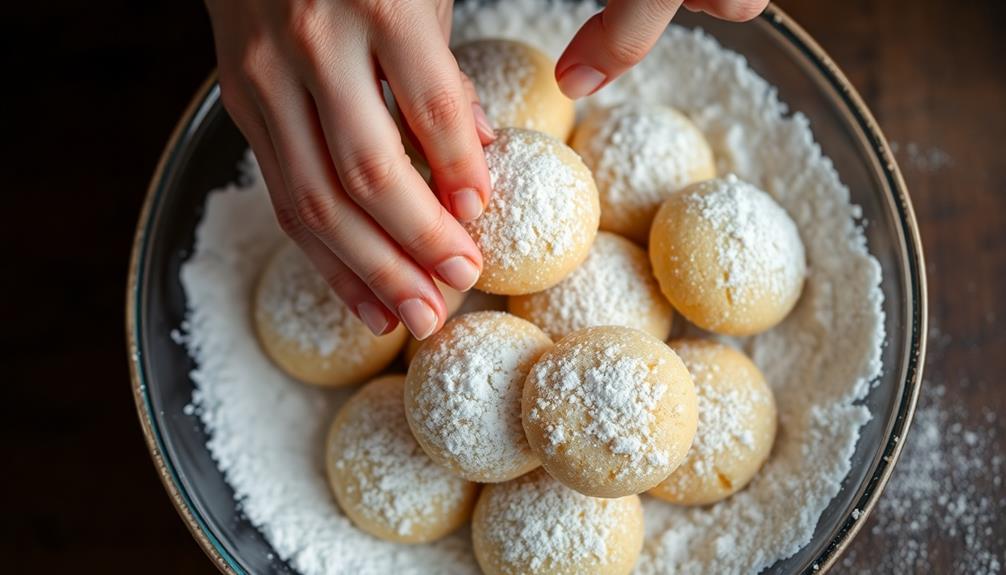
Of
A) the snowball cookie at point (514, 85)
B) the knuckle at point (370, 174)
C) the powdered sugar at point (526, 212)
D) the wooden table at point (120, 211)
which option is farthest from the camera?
the wooden table at point (120, 211)

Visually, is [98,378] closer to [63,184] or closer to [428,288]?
[63,184]

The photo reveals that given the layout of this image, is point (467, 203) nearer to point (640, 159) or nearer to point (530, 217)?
point (530, 217)

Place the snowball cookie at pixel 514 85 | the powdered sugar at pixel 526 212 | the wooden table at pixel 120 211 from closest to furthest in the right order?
the powdered sugar at pixel 526 212, the snowball cookie at pixel 514 85, the wooden table at pixel 120 211

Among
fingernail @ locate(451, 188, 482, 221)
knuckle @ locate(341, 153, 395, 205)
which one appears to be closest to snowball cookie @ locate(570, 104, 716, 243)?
fingernail @ locate(451, 188, 482, 221)

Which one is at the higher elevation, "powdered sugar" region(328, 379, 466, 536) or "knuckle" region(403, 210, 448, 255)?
"knuckle" region(403, 210, 448, 255)

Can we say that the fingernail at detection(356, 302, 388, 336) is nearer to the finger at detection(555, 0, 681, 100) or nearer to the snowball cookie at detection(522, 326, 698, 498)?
the snowball cookie at detection(522, 326, 698, 498)

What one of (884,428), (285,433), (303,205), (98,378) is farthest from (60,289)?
(884,428)

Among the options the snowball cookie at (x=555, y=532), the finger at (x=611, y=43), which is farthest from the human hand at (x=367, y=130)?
the snowball cookie at (x=555, y=532)

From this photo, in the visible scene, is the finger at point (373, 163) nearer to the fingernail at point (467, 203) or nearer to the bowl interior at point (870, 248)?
the fingernail at point (467, 203)
